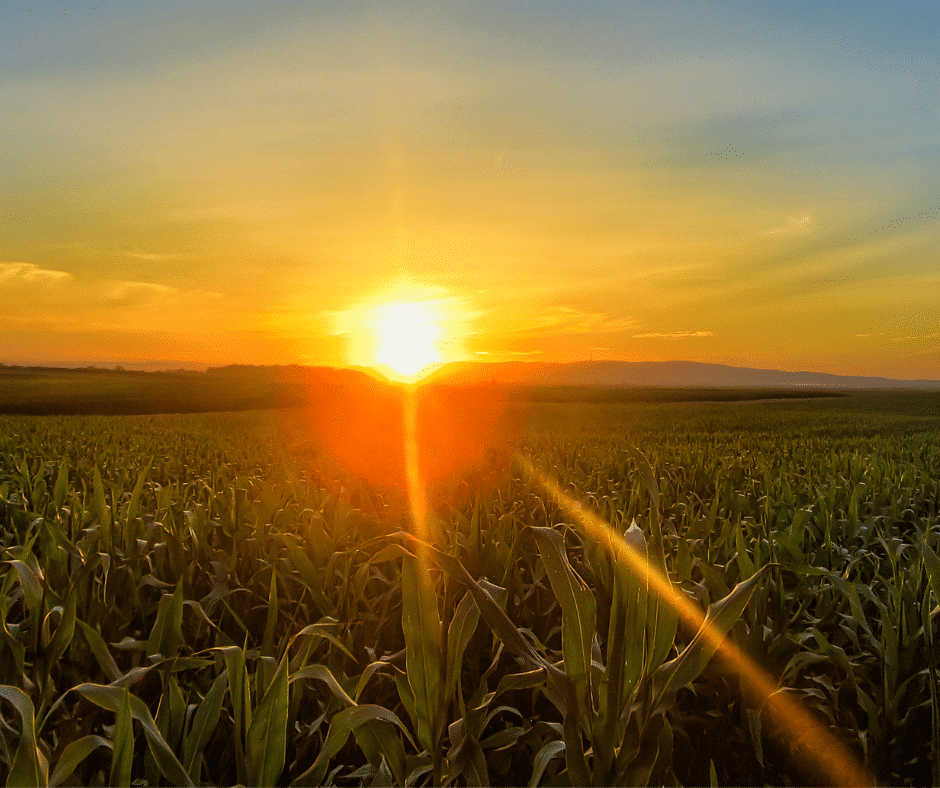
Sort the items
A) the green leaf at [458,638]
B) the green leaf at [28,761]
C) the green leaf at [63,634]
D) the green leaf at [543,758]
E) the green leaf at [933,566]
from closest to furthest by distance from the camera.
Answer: the green leaf at [28,761]
the green leaf at [543,758]
the green leaf at [458,638]
the green leaf at [63,634]
the green leaf at [933,566]

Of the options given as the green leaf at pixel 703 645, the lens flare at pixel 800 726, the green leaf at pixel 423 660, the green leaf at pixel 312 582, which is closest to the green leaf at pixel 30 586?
the green leaf at pixel 312 582

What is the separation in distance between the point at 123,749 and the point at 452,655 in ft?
2.76

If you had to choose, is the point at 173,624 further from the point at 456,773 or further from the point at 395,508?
the point at 395,508

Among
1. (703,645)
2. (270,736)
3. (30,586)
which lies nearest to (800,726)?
(703,645)

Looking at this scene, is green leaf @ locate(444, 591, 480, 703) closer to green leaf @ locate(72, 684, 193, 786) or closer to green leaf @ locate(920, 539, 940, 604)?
green leaf @ locate(72, 684, 193, 786)

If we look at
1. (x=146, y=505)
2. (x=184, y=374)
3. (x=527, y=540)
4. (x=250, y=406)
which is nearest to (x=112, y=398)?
(x=250, y=406)

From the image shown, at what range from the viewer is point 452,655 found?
190cm

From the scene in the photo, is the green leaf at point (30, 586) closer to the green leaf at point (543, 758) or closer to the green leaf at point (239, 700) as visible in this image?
the green leaf at point (239, 700)

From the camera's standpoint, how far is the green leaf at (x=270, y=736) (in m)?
1.74

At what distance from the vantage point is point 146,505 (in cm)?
618

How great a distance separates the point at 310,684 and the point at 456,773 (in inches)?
38.7

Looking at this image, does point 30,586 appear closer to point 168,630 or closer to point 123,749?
point 168,630

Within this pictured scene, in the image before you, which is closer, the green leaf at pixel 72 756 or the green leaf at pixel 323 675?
the green leaf at pixel 72 756

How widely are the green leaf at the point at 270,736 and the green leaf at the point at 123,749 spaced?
0.90 ft
